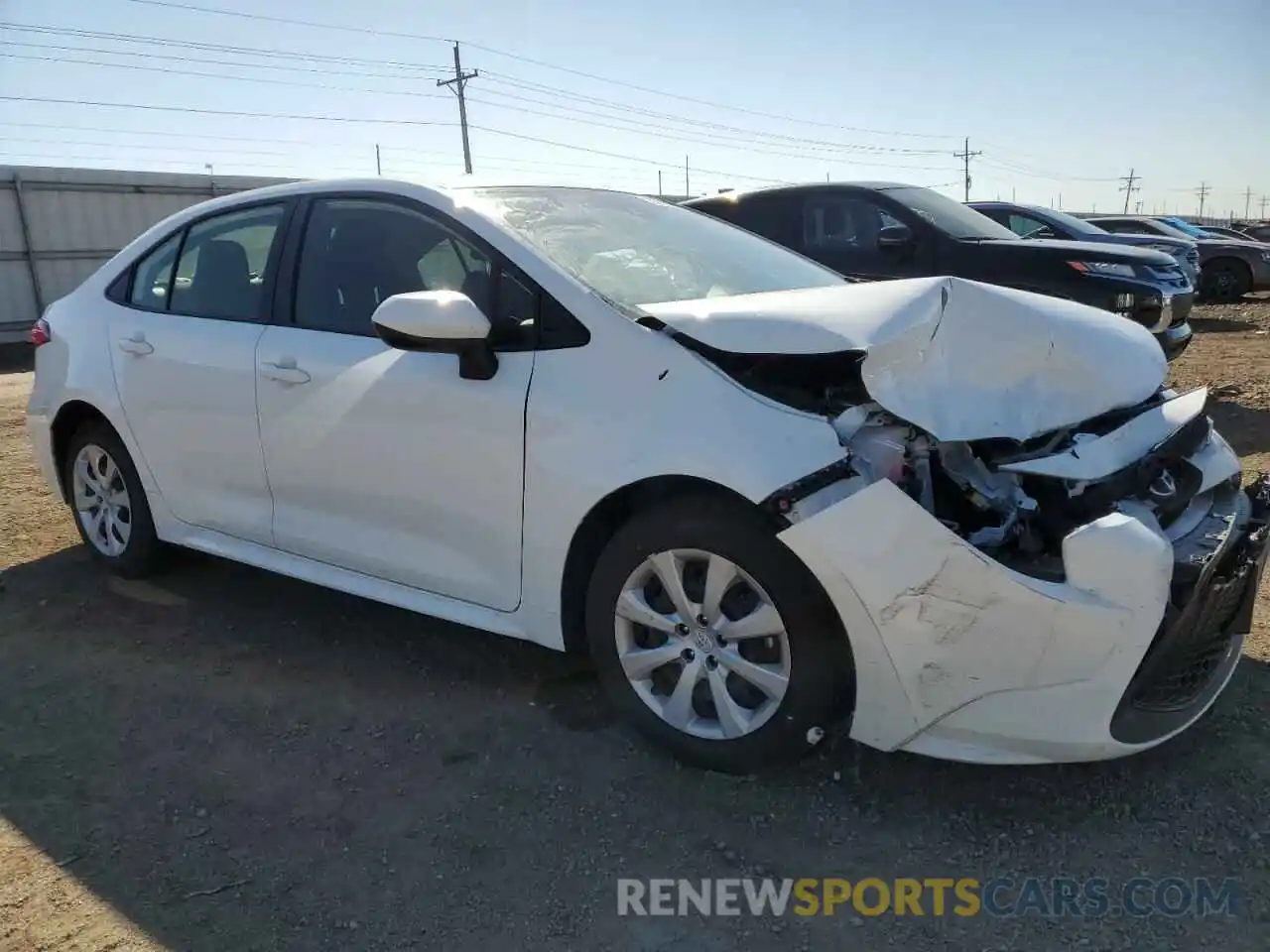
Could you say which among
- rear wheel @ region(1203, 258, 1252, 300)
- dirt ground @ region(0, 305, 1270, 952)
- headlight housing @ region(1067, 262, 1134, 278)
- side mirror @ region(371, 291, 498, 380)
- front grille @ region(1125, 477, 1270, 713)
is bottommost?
dirt ground @ region(0, 305, 1270, 952)

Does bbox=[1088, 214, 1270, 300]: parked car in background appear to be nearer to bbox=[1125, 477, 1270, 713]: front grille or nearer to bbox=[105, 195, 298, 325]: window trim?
bbox=[1125, 477, 1270, 713]: front grille

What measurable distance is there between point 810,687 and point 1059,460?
825 mm

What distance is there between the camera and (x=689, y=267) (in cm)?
343

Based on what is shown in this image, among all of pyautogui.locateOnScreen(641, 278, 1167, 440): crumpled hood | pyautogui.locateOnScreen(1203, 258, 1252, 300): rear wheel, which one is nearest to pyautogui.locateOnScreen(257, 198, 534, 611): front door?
pyautogui.locateOnScreen(641, 278, 1167, 440): crumpled hood

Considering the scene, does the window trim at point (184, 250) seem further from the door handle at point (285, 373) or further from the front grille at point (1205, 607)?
the front grille at point (1205, 607)

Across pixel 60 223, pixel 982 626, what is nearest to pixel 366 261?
pixel 982 626

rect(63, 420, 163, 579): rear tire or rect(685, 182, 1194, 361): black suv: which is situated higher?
rect(685, 182, 1194, 361): black suv

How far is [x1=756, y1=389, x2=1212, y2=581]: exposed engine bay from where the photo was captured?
7.99 feet

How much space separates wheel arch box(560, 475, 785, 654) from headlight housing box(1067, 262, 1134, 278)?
557cm

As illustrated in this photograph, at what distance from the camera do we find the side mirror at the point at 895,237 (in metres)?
7.23

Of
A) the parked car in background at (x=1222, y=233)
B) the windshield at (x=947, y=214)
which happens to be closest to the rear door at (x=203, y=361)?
the windshield at (x=947, y=214)

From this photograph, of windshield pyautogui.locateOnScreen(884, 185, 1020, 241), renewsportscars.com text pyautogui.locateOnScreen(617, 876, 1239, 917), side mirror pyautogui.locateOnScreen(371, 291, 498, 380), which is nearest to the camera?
renewsportscars.com text pyautogui.locateOnScreen(617, 876, 1239, 917)

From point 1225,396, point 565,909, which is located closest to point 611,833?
point 565,909

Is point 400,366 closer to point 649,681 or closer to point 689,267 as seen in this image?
point 689,267
